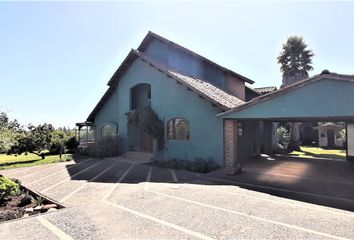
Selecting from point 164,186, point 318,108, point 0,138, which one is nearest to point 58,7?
point 0,138

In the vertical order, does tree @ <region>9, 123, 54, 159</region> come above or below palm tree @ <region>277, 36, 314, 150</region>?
below

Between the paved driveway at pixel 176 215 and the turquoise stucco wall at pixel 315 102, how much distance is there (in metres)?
3.95

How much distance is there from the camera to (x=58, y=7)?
42.1 ft

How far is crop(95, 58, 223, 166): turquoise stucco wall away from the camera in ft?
44.6

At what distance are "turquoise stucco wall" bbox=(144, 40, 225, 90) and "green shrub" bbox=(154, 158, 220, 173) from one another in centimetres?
828

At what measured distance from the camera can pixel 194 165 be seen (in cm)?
→ 1295

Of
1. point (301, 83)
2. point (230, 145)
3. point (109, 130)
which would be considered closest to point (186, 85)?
point (230, 145)

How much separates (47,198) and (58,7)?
9955 millimetres

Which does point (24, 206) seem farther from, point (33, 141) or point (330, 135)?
point (330, 135)

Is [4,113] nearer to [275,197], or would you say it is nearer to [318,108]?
[275,197]

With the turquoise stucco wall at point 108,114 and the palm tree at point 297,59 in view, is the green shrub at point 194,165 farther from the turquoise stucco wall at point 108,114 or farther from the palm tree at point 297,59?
the palm tree at point 297,59

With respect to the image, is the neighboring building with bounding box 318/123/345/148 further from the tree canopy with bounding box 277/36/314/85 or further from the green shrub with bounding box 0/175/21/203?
the green shrub with bounding box 0/175/21/203

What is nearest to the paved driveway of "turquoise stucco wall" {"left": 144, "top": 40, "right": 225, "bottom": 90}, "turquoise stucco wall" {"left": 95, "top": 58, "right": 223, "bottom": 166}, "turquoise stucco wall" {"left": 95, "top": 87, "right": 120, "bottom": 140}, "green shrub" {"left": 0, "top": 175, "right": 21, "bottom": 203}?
"green shrub" {"left": 0, "top": 175, "right": 21, "bottom": 203}

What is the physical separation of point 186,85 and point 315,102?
6.85 m
